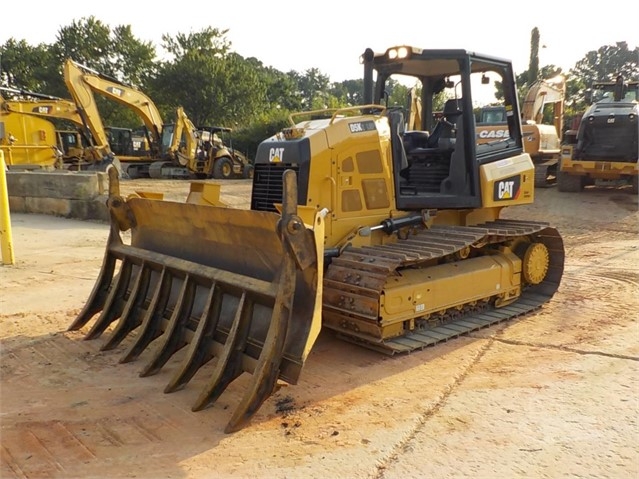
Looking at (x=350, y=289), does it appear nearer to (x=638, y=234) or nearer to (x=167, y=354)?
(x=167, y=354)

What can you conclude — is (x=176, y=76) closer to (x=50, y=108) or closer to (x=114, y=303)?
(x=50, y=108)

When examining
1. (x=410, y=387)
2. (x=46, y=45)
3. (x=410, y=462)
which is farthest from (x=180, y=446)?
(x=46, y=45)

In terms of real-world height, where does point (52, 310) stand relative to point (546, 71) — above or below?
below

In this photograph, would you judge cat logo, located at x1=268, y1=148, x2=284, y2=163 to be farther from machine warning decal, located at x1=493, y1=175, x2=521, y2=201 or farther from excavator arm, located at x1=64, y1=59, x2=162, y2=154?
excavator arm, located at x1=64, y1=59, x2=162, y2=154

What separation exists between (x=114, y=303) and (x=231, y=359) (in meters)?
1.76

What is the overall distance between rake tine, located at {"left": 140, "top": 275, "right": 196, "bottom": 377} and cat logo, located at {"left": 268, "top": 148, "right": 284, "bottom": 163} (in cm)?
140

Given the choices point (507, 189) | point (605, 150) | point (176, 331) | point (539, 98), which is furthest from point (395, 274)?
point (539, 98)

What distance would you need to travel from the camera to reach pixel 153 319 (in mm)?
4484

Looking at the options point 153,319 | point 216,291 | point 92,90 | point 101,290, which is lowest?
point 153,319

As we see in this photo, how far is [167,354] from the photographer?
4160 mm

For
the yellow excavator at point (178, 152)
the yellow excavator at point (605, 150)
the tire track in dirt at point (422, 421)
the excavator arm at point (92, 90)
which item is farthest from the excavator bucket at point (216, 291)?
the yellow excavator at point (178, 152)

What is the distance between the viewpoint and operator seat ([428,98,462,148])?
5.51 meters

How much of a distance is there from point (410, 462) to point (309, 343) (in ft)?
3.01

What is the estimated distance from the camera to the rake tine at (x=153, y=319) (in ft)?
14.4
